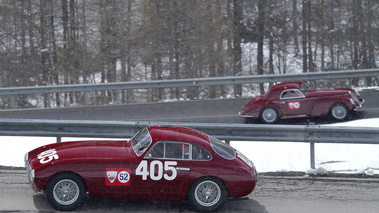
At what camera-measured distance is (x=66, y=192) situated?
23.3ft

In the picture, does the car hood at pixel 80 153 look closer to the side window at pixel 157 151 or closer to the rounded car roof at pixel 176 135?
the side window at pixel 157 151

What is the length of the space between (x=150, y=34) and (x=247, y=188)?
2004 cm

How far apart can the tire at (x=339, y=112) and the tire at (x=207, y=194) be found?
848 centimetres

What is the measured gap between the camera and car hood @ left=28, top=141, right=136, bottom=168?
23.8ft

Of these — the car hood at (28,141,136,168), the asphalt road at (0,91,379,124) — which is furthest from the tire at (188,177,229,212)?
the asphalt road at (0,91,379,124)

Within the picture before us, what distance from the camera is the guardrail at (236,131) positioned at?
9898 millimetres

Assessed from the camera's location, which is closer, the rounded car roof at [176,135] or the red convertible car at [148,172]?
the red convertible car at [148,172]

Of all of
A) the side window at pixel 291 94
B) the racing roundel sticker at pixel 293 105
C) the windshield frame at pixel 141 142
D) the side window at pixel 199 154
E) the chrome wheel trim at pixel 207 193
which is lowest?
the chrome wheel trim at pixel 207 193

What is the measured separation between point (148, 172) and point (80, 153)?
1.09 meters

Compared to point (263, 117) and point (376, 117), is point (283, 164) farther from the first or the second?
point (376, 117)

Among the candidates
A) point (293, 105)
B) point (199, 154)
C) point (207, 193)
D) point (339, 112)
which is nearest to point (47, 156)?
point (199, 154)

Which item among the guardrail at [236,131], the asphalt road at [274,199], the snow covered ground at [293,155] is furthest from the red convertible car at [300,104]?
the asphalt road at [274,199]

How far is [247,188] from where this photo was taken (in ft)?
24.6

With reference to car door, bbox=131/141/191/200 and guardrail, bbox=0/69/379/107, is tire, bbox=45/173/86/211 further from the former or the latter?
guardrail, bbox=0/69/379/107
